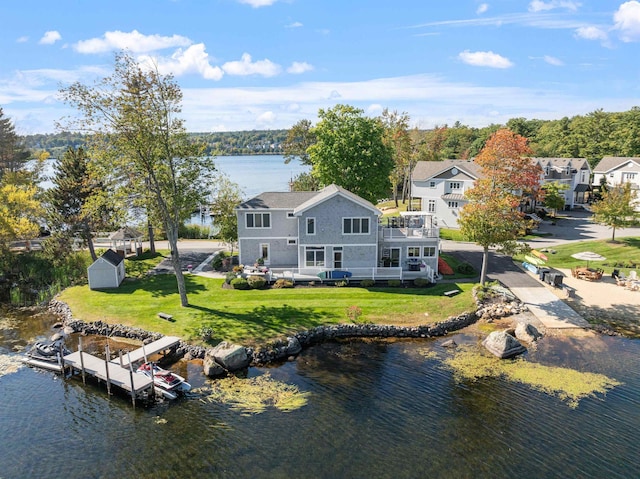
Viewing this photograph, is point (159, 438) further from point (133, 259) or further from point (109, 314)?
point (133, 259)

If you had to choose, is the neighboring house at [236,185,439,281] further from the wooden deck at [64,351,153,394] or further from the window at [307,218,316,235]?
the wooden deck at [64,351,153,394]

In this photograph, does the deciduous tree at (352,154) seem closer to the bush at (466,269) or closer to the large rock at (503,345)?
the bush at (466,269)

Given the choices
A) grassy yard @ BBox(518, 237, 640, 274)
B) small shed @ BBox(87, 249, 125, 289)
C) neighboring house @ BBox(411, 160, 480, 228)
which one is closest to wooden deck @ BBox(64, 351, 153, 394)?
small shed @ BBox(87, 249, 125, 289)

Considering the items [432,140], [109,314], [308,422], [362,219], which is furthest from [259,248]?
[432,140]

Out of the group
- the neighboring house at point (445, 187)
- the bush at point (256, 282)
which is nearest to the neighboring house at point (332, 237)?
the bush at point (256, 282)

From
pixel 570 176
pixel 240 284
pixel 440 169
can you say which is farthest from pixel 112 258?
pixel 570 176
